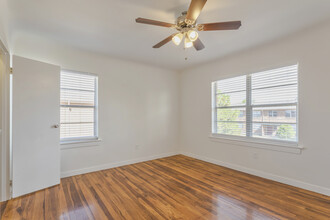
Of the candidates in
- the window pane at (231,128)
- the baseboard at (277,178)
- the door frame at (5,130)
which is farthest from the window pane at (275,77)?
the door frame at (5,130)

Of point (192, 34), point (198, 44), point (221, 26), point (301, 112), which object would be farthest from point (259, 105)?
point (192, 34)

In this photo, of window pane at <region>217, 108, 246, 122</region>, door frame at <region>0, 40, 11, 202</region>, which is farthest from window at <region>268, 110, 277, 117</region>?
door frame at <region>0, 40, 11, 202</region>

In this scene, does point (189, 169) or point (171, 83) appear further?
point (171, 83)

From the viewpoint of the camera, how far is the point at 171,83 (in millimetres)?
4781

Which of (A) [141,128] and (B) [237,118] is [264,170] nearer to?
(B) [237,118]

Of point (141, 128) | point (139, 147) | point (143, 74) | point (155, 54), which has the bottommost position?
point (139, 147)

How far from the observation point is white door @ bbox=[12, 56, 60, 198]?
2.40 meters

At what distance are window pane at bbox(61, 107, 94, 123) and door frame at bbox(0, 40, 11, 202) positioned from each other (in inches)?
34.4

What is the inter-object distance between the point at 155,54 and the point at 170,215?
297 cm

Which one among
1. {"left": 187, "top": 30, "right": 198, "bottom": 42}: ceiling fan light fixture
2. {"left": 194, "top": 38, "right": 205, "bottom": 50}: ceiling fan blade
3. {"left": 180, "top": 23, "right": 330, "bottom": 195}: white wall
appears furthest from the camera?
{"left": 180, "top": 23, "right": 330, "bottom": 195}: white wall

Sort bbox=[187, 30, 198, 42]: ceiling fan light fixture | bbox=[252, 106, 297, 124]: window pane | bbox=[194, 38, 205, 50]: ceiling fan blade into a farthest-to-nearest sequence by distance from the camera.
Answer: bbox=[252, 106, 297, 124]: window pane → bbox=[194, 38, 205, 50]: ceiling fan blade → bbox=[187, 30, 198, 42]: ceiling fan light fixture

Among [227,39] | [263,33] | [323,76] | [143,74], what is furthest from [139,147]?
[323,76]

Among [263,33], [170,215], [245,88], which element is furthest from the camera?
[245,88]

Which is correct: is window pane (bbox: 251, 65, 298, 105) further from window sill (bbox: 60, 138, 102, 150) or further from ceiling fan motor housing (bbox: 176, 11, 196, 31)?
window sill (bbox: 60, 138, 102, 150)
